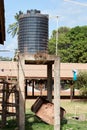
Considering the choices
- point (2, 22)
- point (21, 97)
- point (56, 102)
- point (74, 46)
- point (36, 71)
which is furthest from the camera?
point (74, 46)

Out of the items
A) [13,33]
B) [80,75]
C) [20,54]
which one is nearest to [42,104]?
→ [20,54]

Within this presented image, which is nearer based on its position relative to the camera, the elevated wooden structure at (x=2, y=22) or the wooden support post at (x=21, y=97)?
the elevated wooden structure at (x=2, y=22)

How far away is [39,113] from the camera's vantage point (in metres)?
16.0

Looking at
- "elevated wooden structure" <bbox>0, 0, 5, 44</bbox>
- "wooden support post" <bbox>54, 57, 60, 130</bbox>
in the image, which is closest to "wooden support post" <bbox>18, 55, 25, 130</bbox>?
"wooden support post" <bbox>54, 57, 60, 130</bbox>

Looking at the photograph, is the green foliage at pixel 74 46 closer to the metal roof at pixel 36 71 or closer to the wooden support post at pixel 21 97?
the metal roof at pixel 36 71

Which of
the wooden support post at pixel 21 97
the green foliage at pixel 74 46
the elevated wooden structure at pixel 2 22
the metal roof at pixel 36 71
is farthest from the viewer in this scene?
the green foliage at pixel 74 46

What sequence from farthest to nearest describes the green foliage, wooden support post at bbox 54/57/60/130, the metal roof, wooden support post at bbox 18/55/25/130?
1. the green foliage
2. the metal roof
3. wooden support post at bbox 54/57/60/130
4. wooden support post at bbox 18/55/25/130

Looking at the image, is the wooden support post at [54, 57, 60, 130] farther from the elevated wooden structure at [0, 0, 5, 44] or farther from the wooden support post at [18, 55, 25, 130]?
the elevated wooden structure at [0, 0, 5, 44]

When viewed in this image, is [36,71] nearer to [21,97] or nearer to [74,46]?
[74,46]

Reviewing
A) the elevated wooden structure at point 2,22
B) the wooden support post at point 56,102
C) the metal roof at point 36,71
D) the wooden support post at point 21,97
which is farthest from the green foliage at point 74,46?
the elevated wooden structure at point 2,22

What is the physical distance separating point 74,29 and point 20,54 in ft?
185

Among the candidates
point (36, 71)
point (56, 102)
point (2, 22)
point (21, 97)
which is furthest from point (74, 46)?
point (2, 22)

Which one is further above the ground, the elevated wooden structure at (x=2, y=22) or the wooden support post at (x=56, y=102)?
the elevated wooden structure at (x=2, y=22)

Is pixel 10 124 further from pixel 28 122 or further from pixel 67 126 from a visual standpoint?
pixel 67 126
